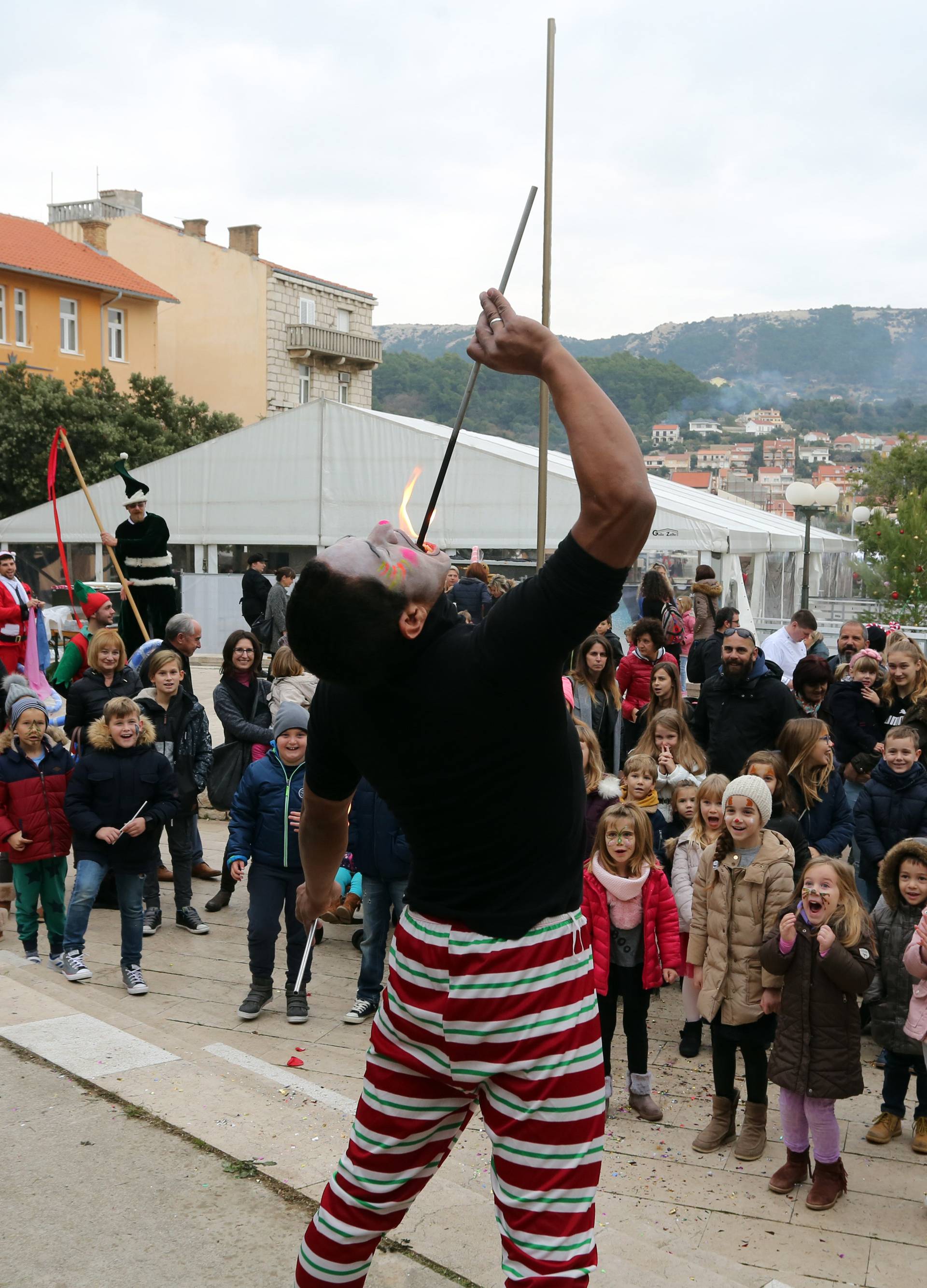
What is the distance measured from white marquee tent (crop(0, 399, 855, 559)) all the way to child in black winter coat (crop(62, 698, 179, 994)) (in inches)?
387

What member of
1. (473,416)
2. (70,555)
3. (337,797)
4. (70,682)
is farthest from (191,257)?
(337,797)

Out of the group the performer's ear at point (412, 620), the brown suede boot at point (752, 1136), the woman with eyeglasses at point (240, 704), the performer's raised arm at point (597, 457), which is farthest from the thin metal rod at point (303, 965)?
the performer's raised arm at point (597, 457)

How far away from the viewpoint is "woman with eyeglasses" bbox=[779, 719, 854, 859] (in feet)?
20.5

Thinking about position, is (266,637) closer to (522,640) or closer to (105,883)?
(105,883)

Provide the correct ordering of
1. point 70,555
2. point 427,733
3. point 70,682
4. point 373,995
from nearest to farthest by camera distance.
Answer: point 427,733 < point 373,995 < point 70,682 < point 70,555

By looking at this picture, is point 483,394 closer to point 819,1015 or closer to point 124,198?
point 124,198

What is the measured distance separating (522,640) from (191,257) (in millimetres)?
43786

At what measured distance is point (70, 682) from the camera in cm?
888

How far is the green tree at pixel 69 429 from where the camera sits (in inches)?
1224

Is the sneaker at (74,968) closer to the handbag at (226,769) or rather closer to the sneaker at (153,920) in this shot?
the sneaker at (153,920)

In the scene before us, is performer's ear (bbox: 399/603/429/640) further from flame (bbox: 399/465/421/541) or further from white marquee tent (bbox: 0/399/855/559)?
white marquee tent (bbox: 0/399/855/559)

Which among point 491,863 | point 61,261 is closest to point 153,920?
point 491,863

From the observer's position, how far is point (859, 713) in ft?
24.7

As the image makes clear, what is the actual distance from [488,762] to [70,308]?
38.4 meters
